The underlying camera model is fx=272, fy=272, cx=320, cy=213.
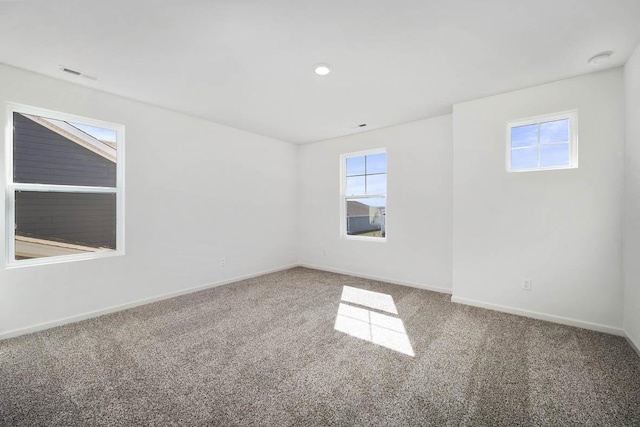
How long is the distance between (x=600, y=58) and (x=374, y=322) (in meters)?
3.14

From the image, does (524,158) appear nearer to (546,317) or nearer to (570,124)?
(570,124)

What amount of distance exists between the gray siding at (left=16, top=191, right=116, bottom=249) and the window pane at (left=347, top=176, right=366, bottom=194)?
350cm

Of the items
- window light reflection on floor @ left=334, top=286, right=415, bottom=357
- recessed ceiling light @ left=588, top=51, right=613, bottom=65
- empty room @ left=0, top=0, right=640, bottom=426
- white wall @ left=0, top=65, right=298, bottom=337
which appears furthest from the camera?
white wall @ left=0, top=65, right=298, bottom=337

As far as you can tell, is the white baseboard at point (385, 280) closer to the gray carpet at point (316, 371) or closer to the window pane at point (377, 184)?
the gray carpet at point (316, 371)

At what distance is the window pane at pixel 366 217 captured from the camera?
4578mm

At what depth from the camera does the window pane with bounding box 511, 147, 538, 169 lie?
2.97m

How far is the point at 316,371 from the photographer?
2.01 meters

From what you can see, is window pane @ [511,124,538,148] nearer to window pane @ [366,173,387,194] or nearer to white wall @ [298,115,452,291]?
white wall @ [298,115,452,291]

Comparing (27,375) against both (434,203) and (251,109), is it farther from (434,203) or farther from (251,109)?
(434,203)

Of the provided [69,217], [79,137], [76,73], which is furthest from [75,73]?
[69,217]

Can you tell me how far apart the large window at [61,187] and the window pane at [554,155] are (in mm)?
4785

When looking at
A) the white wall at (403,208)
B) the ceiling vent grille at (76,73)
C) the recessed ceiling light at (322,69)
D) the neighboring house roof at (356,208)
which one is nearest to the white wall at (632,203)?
the white wall at (403,208)

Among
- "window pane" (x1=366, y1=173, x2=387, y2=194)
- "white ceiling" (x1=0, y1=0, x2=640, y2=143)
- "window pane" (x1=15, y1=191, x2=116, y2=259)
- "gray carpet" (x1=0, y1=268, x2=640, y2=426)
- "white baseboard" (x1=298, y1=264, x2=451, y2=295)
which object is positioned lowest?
"gray carpet" (x1=0, y1=268, x2=640, y2=426)

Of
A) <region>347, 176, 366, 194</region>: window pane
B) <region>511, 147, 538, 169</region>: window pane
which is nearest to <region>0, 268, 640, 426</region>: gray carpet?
<region>511, 147, 538, 169</region>: window pane
